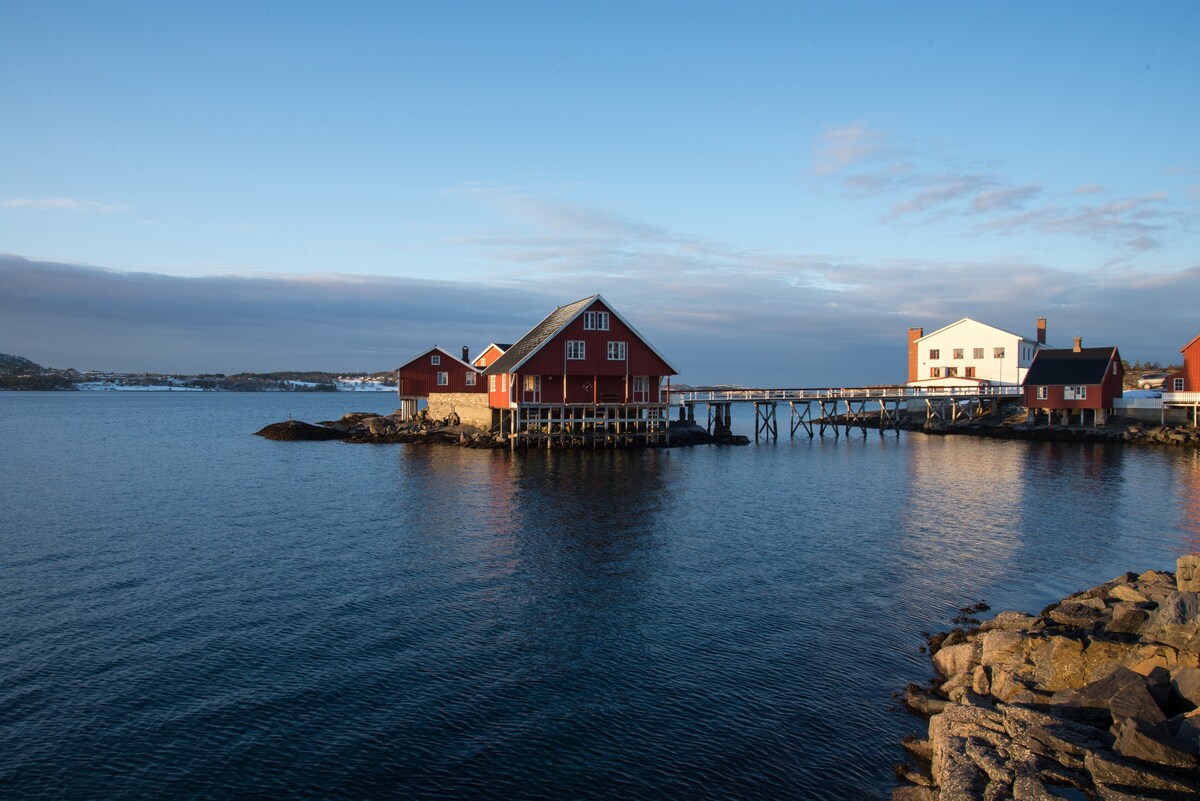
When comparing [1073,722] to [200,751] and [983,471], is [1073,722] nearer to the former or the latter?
[200,751]

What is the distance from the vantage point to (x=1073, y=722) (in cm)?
959

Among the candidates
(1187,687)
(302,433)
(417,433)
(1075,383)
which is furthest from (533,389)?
(1075,383)

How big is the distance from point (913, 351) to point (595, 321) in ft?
140

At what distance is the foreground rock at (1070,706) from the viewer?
8.30 metres

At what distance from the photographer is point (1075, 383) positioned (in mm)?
58938

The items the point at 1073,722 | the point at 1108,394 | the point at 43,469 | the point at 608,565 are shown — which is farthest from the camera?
the point at 1108,394

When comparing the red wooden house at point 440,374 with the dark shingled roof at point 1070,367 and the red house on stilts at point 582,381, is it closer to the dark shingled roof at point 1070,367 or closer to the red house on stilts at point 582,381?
the red house on stilts at point 582,381

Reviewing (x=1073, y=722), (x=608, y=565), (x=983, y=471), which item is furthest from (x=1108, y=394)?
(x=1073, y=722)

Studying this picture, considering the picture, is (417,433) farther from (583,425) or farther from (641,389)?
(641,389)

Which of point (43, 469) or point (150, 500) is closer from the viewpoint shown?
point (150, 500)

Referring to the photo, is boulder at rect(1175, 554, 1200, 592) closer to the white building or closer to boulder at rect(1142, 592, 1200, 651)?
boulder at rect(1142, 592, 1200, 651)

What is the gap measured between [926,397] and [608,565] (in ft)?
180

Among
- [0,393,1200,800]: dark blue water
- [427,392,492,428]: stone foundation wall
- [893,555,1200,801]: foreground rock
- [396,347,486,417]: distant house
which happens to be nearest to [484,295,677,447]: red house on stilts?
[427,392,492,428]: stone foundation wall

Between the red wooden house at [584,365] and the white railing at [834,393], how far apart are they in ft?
22.9
